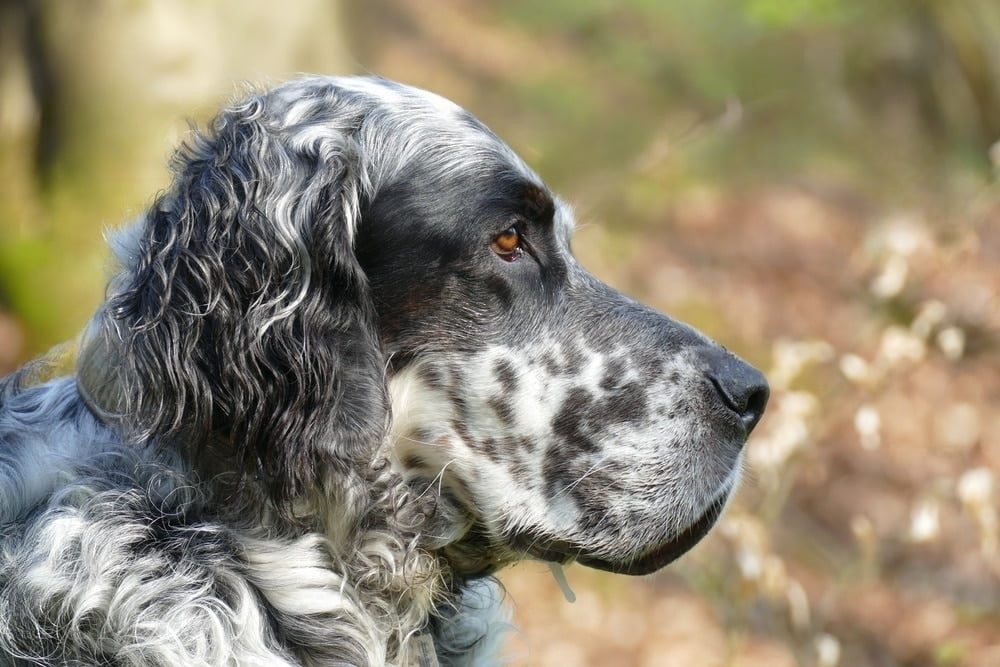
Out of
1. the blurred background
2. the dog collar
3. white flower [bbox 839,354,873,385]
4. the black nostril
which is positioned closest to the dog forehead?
the blurred background

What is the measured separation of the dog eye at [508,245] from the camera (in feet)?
9.87

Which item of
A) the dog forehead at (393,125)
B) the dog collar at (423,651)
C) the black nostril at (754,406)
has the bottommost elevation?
the dog collar at (423,651)

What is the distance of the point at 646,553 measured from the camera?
3059 millimetres

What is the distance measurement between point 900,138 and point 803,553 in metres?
5.84

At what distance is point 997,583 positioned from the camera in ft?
24.3

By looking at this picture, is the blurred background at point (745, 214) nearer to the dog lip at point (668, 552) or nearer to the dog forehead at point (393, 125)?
the dog forehead at point (393, 125)

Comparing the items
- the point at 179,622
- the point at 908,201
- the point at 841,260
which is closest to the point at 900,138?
the point at 908,201

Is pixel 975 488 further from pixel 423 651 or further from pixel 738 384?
pixel 423 651

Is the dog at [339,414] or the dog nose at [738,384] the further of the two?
the dog nose at [738,384]

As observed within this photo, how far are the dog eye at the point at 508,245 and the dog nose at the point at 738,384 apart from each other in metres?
0.55

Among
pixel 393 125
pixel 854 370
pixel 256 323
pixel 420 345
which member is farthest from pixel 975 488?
pixel 256 323

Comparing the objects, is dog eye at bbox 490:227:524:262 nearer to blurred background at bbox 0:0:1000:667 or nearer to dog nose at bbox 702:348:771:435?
dog nose at bbox 702:348:771:435

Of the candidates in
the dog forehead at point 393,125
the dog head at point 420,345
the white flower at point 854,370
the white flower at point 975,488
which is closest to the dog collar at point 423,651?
the dog head at point 420,345

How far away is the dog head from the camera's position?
8.77 ft
